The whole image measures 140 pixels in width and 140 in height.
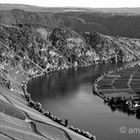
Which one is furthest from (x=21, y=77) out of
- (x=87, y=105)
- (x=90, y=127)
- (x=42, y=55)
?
(x=90, y=127)

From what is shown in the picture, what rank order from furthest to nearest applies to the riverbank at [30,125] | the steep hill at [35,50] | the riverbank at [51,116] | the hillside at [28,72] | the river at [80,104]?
1. the steep hill at [35,50]
2. the river at [80,104]
3. the riverbank at [51,116]
4. the hillside at [28,72]
5. the riverbank at [30,125]

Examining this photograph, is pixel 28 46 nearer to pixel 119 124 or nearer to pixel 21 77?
pixel 21 77

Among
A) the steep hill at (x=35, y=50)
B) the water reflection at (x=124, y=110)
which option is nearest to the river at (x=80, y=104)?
the water reflection at (x=124, y=110)

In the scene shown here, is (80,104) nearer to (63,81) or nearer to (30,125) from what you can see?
(30,125)

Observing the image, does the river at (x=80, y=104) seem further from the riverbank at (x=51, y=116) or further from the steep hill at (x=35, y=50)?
the steep hill at (x=35, y=50)

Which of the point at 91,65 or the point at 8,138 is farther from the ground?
the point at 8,138

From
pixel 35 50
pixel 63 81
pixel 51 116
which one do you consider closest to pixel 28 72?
pixel 63 81

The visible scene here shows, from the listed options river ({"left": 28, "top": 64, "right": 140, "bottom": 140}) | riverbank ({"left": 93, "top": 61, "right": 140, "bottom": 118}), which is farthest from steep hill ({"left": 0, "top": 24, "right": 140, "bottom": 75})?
riverbank ({"left": 93, "top": 61, "right": 140, "bottom": 118})

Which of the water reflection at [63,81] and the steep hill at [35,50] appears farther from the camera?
the steep hill at [35,50]

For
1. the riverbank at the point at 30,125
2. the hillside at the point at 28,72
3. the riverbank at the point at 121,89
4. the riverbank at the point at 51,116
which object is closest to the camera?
the riverbank at the point at 30,125
